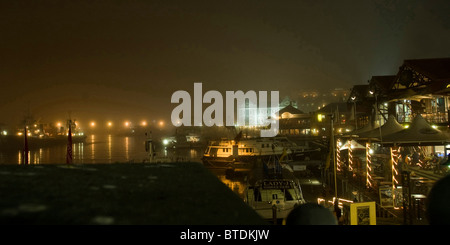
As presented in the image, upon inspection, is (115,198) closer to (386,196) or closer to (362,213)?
(362,213)

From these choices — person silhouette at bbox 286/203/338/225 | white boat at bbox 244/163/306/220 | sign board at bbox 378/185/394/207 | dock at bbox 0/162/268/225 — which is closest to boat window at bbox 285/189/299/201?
white boat at bbox 244/163/306/220

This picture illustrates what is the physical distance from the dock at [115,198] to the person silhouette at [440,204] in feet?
10.0

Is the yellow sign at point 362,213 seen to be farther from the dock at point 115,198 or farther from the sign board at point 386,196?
the dock at point 115,198

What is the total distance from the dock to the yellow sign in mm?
7648

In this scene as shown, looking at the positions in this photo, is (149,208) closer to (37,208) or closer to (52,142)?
(37,208)

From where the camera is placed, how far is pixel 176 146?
316 feet

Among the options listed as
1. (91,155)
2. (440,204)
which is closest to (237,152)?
(440,204)

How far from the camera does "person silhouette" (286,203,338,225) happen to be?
430 cm

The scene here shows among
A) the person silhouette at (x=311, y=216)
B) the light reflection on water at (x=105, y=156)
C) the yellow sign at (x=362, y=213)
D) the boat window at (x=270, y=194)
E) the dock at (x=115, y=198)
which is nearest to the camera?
the dock at (x=115, y=198)

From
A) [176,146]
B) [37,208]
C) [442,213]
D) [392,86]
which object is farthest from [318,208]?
[176,146]

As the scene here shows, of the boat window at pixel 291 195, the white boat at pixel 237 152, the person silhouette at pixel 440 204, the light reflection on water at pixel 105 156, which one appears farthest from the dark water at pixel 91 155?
the person silhouette at pixel 440 204

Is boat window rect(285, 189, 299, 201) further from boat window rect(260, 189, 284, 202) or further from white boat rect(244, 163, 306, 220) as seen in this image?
boat window rect(260, 189, 284, 202)

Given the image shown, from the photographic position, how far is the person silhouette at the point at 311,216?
4.30 metres
